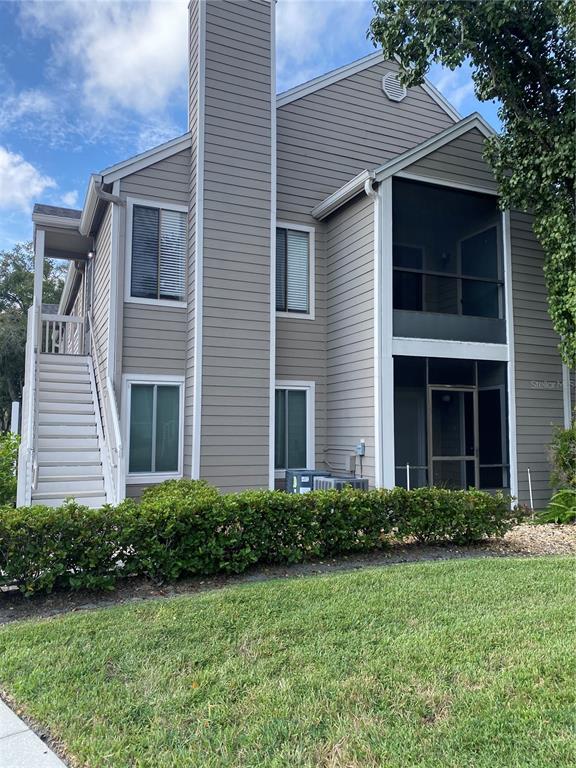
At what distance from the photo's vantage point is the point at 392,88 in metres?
11.1

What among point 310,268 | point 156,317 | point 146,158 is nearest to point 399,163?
point 310,268

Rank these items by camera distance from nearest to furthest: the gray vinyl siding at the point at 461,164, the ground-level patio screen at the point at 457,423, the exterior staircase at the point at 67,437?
the exterior staircase at the point at 67,437 < the gray vinyl siding at the point at 461,164 < the ground-level patio screen at the point at 457,423

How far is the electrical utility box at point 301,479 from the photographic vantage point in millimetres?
8703

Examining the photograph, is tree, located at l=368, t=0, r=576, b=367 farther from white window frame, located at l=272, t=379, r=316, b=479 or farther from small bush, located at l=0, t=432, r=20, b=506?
small bush, located at l=0, t=432, r=20, b=506

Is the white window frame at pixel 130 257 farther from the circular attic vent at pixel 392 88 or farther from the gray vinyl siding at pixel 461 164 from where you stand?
the circular attic vent at pixel 392 88

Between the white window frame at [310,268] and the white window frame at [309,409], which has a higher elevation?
the white window frame at [310,268]

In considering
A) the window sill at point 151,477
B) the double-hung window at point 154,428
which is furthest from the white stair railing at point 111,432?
the window sill at point 151,477

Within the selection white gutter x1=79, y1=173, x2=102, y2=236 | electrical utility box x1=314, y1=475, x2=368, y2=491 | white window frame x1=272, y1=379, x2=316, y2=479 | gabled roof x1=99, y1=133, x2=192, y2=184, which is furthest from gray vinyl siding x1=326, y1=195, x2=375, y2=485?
white gutter x1=79, y1=173, x2=102, y2=236

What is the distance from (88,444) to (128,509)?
140 inches

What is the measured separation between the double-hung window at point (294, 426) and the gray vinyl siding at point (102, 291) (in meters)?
3.06

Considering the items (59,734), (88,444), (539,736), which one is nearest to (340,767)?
(539,736)

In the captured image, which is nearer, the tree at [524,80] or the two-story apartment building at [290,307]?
the tree at [524,80]

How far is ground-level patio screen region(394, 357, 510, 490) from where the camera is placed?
9430 mm

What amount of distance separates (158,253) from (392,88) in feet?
20.2
